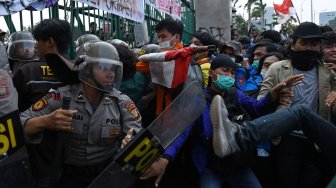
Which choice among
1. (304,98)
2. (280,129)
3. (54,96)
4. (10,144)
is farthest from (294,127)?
(10,144)

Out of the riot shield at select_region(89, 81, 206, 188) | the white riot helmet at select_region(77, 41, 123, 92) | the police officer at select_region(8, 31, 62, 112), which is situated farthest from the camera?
the police officer at select_region(8, 31, 62, 112)

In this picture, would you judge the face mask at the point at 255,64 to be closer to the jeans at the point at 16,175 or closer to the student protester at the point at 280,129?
the student protester at the point at 280,129

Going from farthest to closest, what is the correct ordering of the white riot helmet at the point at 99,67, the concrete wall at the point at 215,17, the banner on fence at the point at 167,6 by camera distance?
the concrete wall at the point at 215,17
the banner on fence at the point at 167,6
the white riot helmet at the point at 99,67

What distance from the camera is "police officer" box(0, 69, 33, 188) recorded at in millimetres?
1889

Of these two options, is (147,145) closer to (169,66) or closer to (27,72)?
(169,66)

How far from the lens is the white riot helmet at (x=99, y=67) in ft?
7.71

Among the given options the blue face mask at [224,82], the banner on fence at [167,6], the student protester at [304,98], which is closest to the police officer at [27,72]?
the blue face mask at [224,82]

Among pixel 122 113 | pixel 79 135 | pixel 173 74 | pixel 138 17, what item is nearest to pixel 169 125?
pixel 122 113

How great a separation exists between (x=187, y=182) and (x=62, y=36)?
1.54 metres

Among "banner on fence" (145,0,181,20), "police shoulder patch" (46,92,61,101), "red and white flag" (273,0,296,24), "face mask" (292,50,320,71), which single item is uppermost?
"red and white flag" (273,0,296,24)

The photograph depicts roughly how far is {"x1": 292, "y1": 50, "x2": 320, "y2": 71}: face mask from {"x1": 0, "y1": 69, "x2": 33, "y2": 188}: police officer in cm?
239

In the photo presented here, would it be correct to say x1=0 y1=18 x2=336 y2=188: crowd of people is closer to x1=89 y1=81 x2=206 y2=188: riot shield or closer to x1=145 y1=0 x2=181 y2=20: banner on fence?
x1=89 y1=81 x2=206 y2=188: riot shield

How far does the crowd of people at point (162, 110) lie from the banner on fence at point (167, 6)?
1.93 metres

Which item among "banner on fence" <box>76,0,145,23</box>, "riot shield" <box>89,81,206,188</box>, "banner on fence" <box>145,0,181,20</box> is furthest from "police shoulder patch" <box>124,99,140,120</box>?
"banner on fence" <box>145,0,181,20</box>
